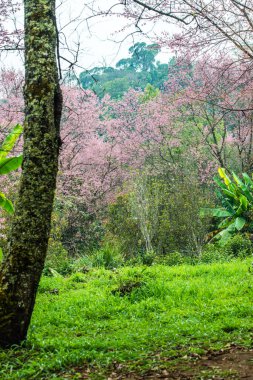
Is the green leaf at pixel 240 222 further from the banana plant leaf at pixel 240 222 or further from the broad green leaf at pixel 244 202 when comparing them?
the broad green leaf at pixel 244 202

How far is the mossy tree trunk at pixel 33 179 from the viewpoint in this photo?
3.95 metres

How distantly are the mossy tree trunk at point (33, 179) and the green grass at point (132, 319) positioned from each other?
16.2 inches

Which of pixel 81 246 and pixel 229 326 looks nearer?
pixel 229 326

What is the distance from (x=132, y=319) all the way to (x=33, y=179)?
2.64 meters

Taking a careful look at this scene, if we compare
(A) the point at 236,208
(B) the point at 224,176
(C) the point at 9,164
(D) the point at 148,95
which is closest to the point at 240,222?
(A) the point at 236,208

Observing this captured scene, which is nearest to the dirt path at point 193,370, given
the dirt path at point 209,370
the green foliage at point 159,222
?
the dirt path at point 209,370

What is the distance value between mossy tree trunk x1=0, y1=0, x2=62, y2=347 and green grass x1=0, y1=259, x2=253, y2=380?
1.35ft

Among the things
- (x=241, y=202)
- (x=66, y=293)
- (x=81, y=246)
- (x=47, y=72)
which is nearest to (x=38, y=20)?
(x=47, y=72)

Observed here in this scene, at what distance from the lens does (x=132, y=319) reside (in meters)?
5.65

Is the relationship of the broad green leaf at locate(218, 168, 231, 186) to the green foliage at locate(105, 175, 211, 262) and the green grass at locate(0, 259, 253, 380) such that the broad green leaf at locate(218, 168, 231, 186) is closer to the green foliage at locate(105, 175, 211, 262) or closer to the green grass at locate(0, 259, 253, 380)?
the green grass at locate(0, 259, 253, 380)

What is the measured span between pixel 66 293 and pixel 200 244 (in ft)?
20.9

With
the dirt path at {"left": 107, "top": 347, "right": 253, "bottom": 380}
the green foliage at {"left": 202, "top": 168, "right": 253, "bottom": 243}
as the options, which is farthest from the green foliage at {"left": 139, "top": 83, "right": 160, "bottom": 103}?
the dirt path at {"left": 107, "top": 347, "right": 253, "bottom": 380}

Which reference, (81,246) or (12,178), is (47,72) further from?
(81,246)

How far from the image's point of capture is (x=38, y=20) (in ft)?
13.8
